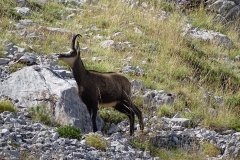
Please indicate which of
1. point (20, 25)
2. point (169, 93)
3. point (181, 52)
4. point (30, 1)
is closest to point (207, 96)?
point (169, 93)

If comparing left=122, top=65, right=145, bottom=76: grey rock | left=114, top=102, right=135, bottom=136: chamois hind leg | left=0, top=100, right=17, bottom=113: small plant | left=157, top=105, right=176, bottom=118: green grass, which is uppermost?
left=0, top=100, right=17, bottom=113: small plant

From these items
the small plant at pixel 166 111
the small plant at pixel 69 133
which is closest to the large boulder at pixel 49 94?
→ the small plant at pixel 69 133

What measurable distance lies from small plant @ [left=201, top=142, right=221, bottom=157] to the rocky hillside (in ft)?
0.06

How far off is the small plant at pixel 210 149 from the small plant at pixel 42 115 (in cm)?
260

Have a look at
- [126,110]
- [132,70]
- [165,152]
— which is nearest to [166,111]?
[126,110]

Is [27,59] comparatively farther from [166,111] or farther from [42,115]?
[166,111]

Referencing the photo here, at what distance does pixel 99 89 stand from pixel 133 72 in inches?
133

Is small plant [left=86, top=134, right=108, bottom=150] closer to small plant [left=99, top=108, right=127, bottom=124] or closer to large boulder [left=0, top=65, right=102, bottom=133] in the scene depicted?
large boulder [left=0, top=65, right=102, bottom=133]

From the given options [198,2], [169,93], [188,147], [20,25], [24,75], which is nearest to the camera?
[188,147]

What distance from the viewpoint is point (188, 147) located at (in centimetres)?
988

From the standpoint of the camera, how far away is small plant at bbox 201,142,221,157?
971cm

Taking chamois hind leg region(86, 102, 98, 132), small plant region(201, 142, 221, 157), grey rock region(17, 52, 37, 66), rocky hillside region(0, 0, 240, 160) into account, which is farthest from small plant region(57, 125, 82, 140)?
grey rock region(17, 52, 37, 66)

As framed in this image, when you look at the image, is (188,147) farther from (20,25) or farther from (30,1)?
(30,1)

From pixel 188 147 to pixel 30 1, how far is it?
9.25m
